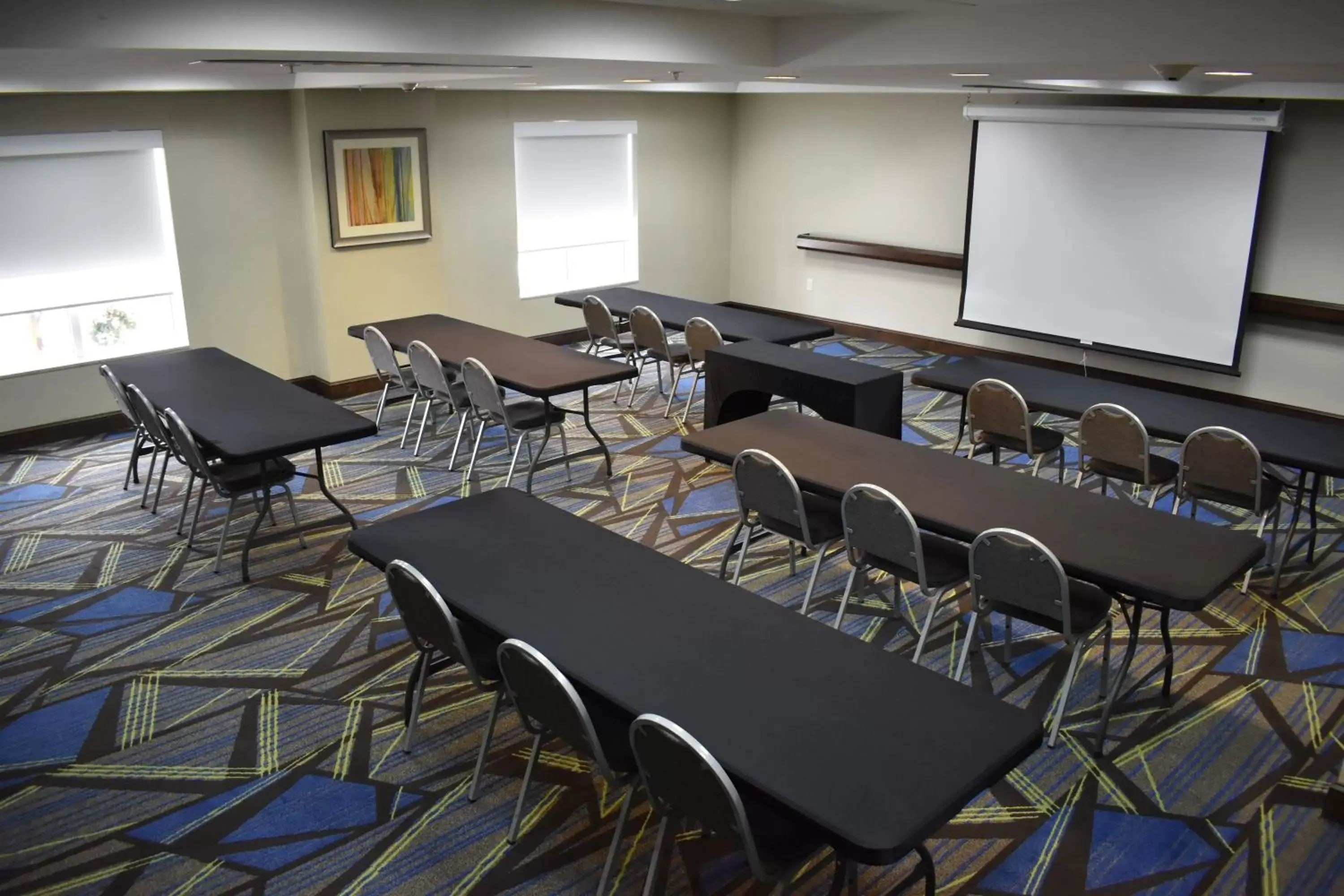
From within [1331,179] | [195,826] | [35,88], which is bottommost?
[195,826]

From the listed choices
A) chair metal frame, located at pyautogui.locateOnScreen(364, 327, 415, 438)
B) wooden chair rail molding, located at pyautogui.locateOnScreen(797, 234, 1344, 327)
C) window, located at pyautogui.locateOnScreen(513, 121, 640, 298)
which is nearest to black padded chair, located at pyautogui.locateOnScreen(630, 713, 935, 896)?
chair metal frame, located at pyautogui.locateOnScreen(364, 327, 415, 438)

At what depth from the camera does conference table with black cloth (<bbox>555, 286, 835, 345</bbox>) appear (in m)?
8.48

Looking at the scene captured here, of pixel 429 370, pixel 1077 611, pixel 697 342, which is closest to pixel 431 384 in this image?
pixel 429 370

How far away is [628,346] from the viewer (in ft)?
30.1

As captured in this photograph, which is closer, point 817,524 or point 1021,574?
point 1021,574

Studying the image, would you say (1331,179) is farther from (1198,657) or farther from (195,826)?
(195,826)

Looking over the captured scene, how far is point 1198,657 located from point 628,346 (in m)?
5.29

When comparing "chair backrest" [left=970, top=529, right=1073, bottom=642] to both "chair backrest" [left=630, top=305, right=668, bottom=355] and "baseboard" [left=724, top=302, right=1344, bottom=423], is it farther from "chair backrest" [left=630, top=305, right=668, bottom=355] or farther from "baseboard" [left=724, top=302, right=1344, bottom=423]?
"chair backrest" [left=630, top=305, right=668, bottom=355]

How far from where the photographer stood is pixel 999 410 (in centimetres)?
664

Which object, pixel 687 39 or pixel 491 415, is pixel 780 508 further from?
pixel 491 415

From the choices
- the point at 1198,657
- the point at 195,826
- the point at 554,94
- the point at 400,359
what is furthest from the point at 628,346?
the point at 195,826

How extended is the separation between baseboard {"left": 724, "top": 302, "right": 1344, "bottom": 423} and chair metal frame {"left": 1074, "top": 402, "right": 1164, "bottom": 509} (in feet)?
5.02

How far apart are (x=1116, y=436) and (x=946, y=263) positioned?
14.8 feet

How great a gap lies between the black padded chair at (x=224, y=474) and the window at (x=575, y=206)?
16.1 ft
